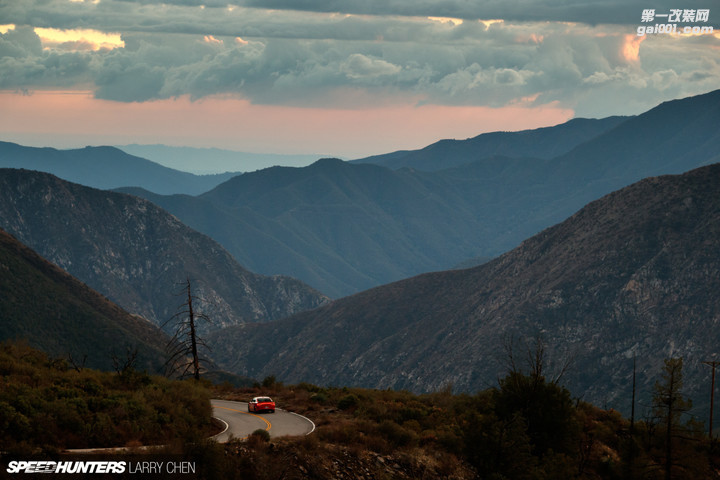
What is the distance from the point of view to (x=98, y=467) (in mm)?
22250

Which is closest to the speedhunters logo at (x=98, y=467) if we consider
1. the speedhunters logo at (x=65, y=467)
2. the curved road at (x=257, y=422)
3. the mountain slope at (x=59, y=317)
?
the speedhunters logo at (x=65, y=467)

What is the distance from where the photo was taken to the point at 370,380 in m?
179

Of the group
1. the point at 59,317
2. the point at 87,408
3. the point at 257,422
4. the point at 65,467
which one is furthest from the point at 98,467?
the point at 59,317

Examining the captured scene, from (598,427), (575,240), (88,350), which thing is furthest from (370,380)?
(598,427)

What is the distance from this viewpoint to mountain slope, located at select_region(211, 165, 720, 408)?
143 metres

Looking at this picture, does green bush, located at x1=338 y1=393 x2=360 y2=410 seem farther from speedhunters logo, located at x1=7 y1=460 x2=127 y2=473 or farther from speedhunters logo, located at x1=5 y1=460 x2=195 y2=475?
speedhunters logo, located at x1=7 y1=460 x2=127 y2=473

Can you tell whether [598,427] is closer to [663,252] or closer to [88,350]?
[88,350]

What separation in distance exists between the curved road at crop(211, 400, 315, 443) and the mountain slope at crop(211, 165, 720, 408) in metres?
105

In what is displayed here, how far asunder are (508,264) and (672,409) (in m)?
157

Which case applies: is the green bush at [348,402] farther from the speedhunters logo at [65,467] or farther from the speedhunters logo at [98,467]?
the speedhunters logo at [65,467]

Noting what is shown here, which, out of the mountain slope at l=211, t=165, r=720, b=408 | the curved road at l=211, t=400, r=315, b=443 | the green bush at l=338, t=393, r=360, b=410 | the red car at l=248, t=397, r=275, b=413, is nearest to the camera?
the curved road at l=211, t=400, r=315, b=443

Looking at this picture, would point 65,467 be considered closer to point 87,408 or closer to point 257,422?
point 87,408

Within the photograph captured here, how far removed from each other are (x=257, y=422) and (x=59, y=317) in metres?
114

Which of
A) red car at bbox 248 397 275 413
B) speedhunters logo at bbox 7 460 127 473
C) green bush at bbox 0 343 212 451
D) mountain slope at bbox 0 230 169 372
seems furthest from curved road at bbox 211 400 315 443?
mountain slope at bbox 0 230 169 372
